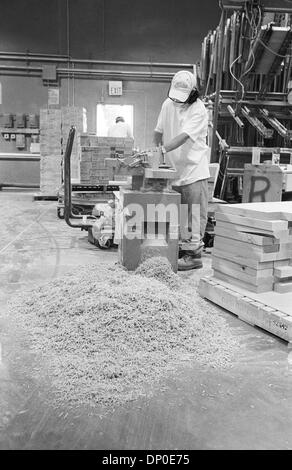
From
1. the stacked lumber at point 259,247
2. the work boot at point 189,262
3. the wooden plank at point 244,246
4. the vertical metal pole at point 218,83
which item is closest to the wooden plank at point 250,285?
the stacked lumber at point 259,247

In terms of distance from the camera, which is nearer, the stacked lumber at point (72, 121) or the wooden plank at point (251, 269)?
the wooden plank at point (251, 269)

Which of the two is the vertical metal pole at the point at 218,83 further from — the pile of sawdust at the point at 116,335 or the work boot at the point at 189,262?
the pile of sawdust at the point at 116,335

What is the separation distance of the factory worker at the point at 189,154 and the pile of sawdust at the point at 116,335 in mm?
1503

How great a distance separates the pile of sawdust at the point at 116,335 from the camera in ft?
7.50

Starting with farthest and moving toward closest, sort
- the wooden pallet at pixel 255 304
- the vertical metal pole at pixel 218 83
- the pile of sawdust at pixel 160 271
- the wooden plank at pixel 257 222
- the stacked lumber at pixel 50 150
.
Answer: the stacked lumber at pixel 50 150, the vertical metal pole at pixel 218 83, the pile of sawdust at pixel 160 271, the wooden plank at pixel 257 222, the wooden pallet at pixel 255 304

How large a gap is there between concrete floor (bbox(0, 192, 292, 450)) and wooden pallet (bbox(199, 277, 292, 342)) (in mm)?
82

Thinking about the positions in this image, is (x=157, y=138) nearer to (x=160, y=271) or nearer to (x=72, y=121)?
(x=160, y=271)

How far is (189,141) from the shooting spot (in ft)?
15.5

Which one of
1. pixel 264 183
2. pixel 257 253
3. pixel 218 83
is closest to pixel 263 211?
pixel 257 253

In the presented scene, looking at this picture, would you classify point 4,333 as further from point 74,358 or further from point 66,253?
point 66,253

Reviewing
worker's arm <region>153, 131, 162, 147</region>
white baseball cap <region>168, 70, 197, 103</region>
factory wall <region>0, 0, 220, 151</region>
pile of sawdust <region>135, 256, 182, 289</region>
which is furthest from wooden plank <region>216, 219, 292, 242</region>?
factory wall <region>0, 0, 220, 151</region>

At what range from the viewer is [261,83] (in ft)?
25.7

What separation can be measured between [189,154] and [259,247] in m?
1.83

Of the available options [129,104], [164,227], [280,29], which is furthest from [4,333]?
[129,104]
